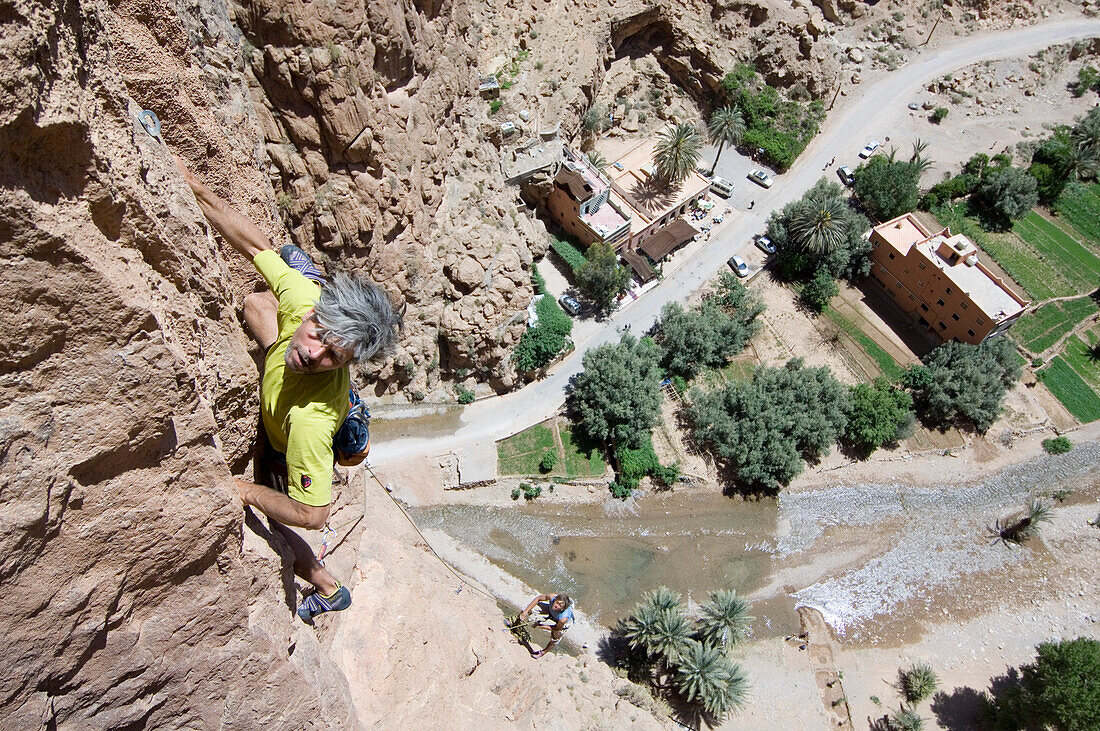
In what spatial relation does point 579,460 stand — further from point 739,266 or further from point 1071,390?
point 1071,390

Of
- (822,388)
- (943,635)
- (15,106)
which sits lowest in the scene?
(943,635)

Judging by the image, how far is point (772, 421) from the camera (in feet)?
111

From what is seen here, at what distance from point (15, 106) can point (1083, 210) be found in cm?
5844

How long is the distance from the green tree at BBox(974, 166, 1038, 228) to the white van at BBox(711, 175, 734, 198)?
17244 mm

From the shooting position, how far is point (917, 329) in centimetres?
4041

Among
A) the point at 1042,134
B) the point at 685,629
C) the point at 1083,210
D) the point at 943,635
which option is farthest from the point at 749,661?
the point at 1042,134

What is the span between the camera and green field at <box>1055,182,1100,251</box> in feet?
147

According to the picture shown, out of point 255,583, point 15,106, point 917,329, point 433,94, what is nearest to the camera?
point 15,106

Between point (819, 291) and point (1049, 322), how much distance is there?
1508 centimetres

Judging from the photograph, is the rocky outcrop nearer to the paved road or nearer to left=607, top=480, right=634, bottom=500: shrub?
the paved road

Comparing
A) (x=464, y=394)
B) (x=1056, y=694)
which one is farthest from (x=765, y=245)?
(x=1056, y=694)

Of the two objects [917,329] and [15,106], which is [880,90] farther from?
[15,106]

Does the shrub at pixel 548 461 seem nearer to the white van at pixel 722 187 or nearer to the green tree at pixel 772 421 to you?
the green tree at pixel 772 421

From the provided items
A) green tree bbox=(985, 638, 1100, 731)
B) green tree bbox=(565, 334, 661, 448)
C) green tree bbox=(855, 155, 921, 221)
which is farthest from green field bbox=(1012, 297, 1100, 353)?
green tree bbox=(565, 334, 661, 448)
